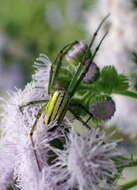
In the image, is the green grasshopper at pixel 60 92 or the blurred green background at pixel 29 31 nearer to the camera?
the green grasshopper at pixel 60 92

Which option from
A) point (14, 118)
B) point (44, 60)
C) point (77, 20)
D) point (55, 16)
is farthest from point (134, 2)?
point (55, 16)

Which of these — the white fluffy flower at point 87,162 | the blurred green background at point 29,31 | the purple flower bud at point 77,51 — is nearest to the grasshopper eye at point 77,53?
the purple flower bud at point 77,51

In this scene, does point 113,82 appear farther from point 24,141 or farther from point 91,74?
point 24,141

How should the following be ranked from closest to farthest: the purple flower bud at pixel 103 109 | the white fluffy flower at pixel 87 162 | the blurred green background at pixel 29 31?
the white fluffy flower at pixel 87 162
the purple flower bud at pixel 103 109
the blurred green background at pixel 29 31

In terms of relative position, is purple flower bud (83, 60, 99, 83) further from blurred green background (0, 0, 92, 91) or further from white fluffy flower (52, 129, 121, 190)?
blurred green background (0, 0, 92, 91)

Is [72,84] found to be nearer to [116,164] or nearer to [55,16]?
[116,164]

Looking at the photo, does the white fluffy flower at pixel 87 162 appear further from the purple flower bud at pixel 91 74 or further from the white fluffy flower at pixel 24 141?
the purple flower bud at pixel 91 74
